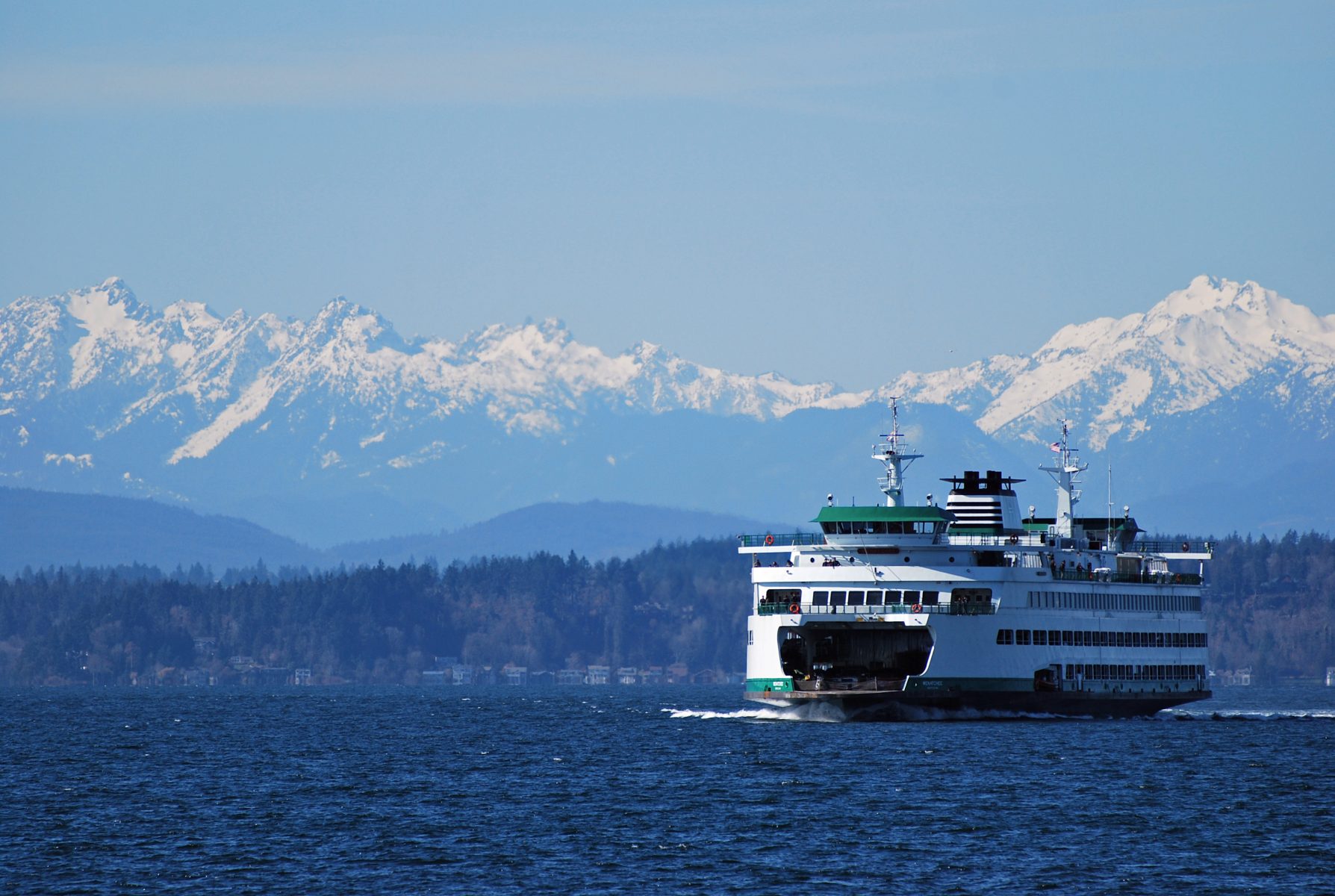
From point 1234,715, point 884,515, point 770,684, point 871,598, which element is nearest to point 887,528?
point 884,515

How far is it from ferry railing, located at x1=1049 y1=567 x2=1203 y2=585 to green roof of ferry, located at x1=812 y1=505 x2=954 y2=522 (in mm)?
9046

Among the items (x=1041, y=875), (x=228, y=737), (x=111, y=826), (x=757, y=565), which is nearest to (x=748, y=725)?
(x=757, y=565)

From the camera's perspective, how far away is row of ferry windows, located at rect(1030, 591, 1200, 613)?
4665 inches

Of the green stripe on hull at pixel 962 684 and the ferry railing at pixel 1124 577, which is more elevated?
the ferry railing at pixel 1124 577

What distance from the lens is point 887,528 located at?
114 meters

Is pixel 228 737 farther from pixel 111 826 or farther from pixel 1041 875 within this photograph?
pixel 1041 875

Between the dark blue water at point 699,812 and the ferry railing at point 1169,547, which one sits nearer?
the dark blue water at point 699,812

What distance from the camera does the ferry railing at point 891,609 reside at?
4395 inches

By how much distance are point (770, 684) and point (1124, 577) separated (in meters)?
25.3

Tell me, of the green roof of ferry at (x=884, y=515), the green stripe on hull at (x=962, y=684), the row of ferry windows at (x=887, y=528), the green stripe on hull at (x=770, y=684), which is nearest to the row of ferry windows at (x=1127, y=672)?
the green stripe on hull at (x=962, y=684)

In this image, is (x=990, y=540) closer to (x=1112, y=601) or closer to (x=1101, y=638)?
(x=1101, y=638)

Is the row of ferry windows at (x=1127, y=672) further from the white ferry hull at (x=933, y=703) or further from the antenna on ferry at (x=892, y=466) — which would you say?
the antenna on ferry at (x=892, y=466)

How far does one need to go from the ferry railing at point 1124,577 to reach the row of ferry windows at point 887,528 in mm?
9170

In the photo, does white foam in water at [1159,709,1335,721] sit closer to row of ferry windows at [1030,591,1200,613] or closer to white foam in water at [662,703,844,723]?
row of ferry windows at [1030,591,1200,613]
